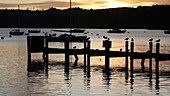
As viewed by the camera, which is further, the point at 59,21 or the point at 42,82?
the point at 59,21

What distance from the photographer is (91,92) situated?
103 feet

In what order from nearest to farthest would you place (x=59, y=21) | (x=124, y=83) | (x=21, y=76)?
1. (x=124, y=83)
2. (x=21, y=76)
3. (x=59, y=21)

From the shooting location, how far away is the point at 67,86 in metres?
34.2

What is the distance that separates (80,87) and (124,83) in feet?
11.9

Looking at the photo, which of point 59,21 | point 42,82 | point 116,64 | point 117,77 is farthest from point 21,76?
point 59,21

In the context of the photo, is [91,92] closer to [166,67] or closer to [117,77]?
[117,77]

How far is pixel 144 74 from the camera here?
139 ft

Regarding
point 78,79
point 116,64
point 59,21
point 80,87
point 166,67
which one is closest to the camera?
point 80,87

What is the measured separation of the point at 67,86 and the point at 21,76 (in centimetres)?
766

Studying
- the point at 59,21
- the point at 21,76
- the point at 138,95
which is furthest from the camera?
the point at 59,21

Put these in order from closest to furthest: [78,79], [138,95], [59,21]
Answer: [138,95]
[78,79]
[59,21]

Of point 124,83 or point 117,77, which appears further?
point 117,77

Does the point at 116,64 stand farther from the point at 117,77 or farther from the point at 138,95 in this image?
the point at 138,95

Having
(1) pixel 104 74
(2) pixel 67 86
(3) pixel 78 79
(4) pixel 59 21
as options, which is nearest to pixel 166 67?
(1) pixel 104 74
